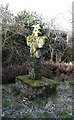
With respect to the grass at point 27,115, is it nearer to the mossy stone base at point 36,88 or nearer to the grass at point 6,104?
the grass at point 6,104

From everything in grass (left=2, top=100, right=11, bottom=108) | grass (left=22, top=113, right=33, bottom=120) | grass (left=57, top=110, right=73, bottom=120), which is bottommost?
grass (left=57, top=110, right=73, bottom=120)

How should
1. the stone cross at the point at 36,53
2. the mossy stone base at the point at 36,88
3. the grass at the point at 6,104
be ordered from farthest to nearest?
the stone cross at the point at 36,53
the mossy stone base at the point at 36,88
the grass at the point at 6,104

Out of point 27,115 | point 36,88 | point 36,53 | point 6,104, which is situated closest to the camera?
point 27,115

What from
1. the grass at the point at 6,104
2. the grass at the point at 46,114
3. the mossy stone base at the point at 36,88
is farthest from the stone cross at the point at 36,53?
the grass at the point at 46,114

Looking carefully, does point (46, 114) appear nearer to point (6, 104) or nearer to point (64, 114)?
point (64, 114)

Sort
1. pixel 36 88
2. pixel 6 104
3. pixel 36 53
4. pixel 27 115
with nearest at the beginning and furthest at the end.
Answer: pixel 27 115, pixel 6 104, pixel 36 88, pixel 36 53

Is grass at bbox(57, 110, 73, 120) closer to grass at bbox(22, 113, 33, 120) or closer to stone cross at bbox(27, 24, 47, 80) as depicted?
grass at bbox(22, 113, 33, 120)

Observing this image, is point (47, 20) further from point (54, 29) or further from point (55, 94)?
point (55, 94)

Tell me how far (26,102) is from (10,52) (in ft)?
13.0

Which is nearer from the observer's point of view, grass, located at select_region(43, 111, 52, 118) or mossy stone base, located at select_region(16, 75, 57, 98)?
grass, located at select_region(43, 111, 52, 118)

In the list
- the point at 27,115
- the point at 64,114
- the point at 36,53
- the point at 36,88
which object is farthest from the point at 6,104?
the point at 36,53

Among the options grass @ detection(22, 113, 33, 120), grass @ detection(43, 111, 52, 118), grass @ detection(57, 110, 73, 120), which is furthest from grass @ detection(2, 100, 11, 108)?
grass @ detection(57, 110, 73, 120)

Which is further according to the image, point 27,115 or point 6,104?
point 6,104

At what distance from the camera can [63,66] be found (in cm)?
602
